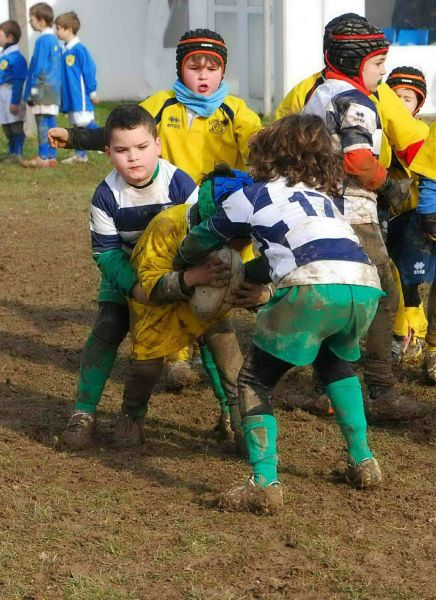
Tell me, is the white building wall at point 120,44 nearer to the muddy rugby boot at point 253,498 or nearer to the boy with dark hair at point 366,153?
the boy with dark hair at point 366,153

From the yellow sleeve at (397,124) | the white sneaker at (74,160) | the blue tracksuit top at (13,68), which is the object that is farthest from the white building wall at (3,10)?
the yellow sleeve at (397,124)

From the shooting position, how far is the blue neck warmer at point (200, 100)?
6.18 metres

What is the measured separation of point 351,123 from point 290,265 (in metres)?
1.12

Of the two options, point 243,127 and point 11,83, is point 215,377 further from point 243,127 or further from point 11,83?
point 11,83

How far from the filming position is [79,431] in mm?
5402

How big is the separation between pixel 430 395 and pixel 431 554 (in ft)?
7.30

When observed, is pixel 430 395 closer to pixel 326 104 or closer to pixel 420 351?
pixel 420 351

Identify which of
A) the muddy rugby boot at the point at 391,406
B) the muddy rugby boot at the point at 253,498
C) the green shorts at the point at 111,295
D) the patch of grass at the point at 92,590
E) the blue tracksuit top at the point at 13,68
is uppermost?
the green shorts at the point at 111,295

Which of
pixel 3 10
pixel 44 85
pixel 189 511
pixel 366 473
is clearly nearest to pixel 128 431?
pixel 189 511

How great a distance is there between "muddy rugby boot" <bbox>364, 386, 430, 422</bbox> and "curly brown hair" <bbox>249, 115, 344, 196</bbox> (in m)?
1.66

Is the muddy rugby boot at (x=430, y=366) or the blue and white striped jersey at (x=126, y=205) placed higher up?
the blue and white striped jersey at (x=126, y=205)

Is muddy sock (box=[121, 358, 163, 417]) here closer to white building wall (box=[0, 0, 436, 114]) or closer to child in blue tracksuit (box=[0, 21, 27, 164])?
child in blue tracksuit (box=[0, 21, 27, 164])

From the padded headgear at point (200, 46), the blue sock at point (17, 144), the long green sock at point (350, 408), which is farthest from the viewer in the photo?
the blue sock at point (17, 144)

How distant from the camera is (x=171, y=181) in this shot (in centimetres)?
526
